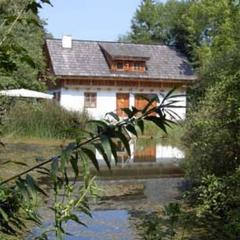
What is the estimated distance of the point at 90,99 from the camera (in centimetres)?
3906

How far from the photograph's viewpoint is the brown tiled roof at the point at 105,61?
129 feet

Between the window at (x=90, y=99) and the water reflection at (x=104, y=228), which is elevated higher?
the window at (x=90, y=99)

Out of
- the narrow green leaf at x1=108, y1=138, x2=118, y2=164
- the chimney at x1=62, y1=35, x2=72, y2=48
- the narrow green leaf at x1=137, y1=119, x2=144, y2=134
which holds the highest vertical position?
the chimney at x1=62, y1=35, x2=72, y2=48

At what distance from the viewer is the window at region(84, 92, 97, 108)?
38.8 m

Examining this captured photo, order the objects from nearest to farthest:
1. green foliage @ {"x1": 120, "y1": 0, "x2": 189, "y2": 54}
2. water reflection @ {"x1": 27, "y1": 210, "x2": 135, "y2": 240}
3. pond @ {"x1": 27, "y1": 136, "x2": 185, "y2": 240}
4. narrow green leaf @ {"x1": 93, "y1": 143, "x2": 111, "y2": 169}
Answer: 1. narrow green leaf @ {"x1": 93, "y1": 143, "x2": 111, "y2": 169}
2. water reflection @ {"x1": 27, "y1": 210, "x2": 135, "y2": 240}
3. pond @ {"x1": 27, "y1": 136, "x2": 185, "y2": 240}
4. green foliage @ {"x1": 120, "y1": 0, "x2": 189, "y2": 54}

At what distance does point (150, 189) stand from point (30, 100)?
1810cm

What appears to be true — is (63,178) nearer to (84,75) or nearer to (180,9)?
(84,75)

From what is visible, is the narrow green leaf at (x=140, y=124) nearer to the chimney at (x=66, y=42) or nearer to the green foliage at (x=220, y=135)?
the green foliage at (x=220, y=135)

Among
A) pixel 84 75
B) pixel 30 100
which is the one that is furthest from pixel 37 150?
pixel 84 75

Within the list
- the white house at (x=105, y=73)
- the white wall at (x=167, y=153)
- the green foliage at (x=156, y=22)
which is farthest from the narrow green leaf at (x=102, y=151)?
the green foliage at (x=156, y=22)

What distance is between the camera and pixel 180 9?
53531 mm

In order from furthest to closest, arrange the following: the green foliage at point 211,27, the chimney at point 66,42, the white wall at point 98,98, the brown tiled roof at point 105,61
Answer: the chimney at point 66,42 < the brown tiled roof at point 105,61 < the white wall at point 98,98 < the green foliage at point 211,27

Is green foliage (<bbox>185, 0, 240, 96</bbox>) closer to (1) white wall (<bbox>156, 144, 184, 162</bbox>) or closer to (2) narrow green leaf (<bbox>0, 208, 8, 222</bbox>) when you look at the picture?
(1) white wall (<bbox>156, 144, 184, 162</bbox>)

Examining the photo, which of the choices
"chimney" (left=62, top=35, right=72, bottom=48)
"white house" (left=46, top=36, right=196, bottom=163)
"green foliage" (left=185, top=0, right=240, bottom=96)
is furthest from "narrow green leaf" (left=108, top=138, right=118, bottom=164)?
"chimney" (left=62, top=35, right=72, bottom=48)
